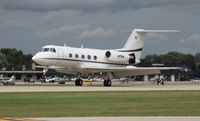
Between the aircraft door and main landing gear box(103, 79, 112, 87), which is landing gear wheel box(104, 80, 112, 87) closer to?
main landing gear box(103, 79, 112, 87)

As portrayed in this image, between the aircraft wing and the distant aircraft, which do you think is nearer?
the distant aircraft

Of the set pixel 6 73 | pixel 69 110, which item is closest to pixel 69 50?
pixel 69 110

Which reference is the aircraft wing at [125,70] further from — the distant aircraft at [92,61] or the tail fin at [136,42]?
the tail fin at [136,42]

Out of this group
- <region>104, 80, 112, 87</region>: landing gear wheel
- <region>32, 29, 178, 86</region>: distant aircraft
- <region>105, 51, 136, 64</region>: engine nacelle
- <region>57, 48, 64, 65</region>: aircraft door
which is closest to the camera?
<region>57, 48, 64, 65</region>: aircraft door

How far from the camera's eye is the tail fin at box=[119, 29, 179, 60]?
70.3 m

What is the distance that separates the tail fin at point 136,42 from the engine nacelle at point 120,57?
2.16m

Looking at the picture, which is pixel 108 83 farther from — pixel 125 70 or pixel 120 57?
pixel 120 57

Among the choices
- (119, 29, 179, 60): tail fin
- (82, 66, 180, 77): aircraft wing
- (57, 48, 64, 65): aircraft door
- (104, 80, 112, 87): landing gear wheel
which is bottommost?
(104, 80, 112, 87): landing gear wheel

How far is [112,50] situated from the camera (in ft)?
222

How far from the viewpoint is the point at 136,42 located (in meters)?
70.9

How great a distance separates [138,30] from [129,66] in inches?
242

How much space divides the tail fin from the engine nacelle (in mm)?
2164

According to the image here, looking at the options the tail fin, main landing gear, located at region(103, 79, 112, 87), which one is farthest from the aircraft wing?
the tail fin

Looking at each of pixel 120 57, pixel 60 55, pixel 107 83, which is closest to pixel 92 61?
pixel 107 83
